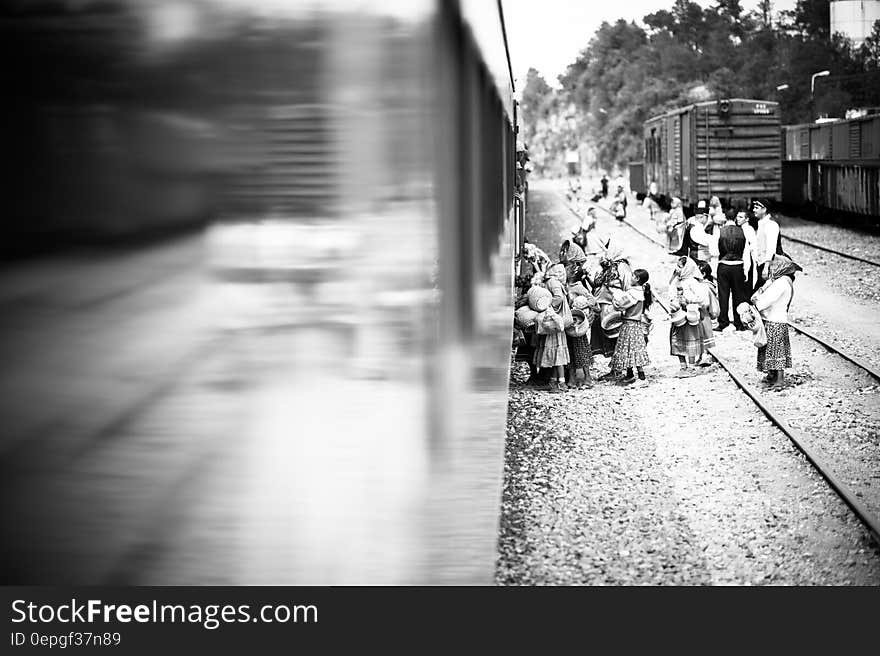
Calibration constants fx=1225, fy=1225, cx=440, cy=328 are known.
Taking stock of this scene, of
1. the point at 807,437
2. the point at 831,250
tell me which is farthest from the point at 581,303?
the point at 831,250

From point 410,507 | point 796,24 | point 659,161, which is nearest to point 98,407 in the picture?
point 410,507

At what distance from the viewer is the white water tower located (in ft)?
34.3

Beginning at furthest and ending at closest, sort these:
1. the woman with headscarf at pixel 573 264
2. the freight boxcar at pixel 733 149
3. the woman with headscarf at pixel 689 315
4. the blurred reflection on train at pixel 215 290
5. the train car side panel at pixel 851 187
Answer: the freight boxcar at pixel 733 149 → the train car side panel at pixel 851 187 → the woman with headscarf at pixel 573 264 → the woman with headscarf at pixel 689 315 → the blurred reflection on train at pixel 215 290

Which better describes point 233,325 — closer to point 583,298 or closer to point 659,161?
point 583,298

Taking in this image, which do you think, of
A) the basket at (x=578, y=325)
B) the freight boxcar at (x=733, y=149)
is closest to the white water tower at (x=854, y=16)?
the basket at (x=578, y=325)

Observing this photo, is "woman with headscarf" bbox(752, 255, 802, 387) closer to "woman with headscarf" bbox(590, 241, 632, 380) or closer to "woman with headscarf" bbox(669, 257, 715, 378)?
"woman with headscarf" bbox(669, 257, 715, 378)

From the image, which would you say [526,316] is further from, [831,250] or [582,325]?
[831,250]

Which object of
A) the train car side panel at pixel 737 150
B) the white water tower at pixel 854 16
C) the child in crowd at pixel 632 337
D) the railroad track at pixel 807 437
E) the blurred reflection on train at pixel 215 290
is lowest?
the railroad track at pixel 807 437

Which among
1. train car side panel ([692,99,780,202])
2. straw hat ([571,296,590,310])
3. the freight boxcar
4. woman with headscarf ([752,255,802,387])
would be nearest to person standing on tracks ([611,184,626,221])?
the freight boxcar

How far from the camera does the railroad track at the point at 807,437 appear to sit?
19.3ft

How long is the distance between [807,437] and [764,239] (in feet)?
12.2

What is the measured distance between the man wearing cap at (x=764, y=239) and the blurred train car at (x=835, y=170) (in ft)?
31.9

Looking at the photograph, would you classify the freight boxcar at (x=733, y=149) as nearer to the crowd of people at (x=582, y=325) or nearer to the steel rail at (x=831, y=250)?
the steel rail at (x=831, y=250)

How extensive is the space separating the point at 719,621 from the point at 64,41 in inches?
78.2
